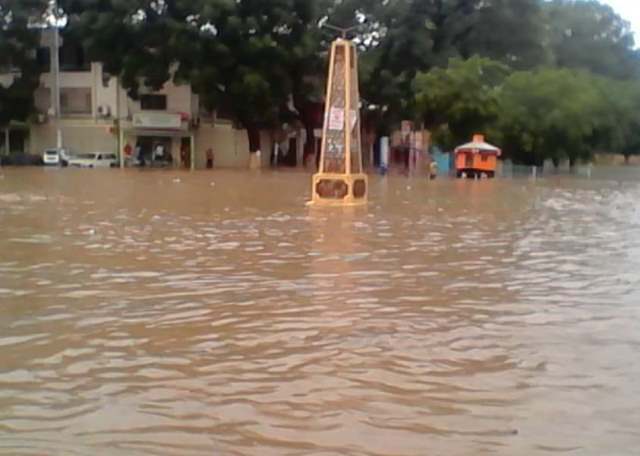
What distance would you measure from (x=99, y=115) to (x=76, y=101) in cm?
183

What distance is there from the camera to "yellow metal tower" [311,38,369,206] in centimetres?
1975

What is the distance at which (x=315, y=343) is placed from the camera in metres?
6.39

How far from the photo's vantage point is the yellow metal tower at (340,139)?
64.8ft

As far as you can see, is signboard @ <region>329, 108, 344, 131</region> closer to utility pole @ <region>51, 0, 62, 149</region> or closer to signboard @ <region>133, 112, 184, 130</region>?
signboard @ <region>133, 112, 184, 130</region>

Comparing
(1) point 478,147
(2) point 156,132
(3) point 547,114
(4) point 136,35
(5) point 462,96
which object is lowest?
(1) point 478,147

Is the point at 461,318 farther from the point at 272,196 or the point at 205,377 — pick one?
the point at 272,196

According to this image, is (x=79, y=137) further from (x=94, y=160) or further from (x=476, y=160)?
(x=476, y=160)

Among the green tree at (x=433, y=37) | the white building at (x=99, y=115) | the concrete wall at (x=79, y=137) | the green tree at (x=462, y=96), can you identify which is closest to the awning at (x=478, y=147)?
the green tree at (x=462, y=96)

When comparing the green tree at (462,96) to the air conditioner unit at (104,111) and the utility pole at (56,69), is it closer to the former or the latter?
the air conditioner unit at (104,111)

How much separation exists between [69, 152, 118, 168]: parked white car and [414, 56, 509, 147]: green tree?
55.7 ft

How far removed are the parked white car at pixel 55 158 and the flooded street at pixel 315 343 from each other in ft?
120

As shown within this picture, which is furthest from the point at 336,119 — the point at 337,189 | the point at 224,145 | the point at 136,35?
the point at 224,145

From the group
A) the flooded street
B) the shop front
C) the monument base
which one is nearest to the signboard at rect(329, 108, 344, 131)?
the monument base

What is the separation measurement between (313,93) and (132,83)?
932 cm
